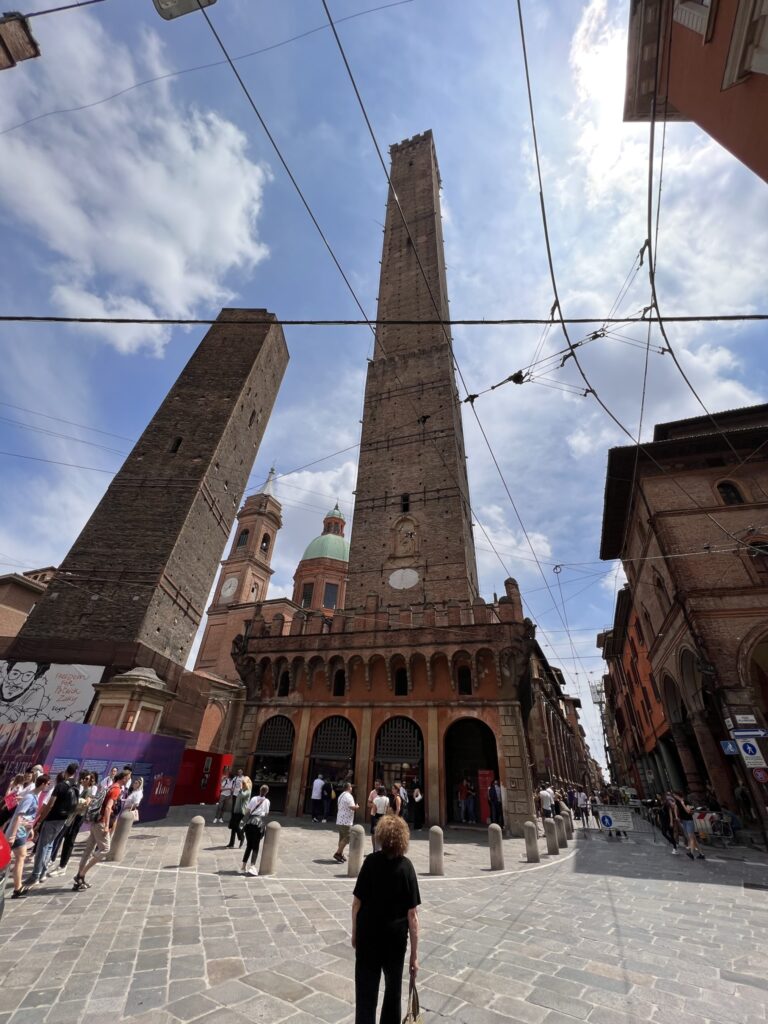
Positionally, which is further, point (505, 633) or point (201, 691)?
point (201, 691)

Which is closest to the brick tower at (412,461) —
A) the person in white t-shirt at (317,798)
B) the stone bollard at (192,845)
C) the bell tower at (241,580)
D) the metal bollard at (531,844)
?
the person in white t-shirt at (317,798)

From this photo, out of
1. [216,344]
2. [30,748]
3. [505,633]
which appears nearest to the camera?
[30,748]

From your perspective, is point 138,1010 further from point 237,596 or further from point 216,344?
point 237,596

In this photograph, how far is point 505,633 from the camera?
598 inches

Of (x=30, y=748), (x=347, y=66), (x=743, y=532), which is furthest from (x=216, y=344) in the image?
(x=743, y=532)

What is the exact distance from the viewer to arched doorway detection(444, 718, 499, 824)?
16.2 meters

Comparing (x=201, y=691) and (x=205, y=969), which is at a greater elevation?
(x=201, y=691)

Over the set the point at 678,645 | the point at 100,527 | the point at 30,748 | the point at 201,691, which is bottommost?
the point at 30,748

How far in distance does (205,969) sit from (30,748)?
9562 mm

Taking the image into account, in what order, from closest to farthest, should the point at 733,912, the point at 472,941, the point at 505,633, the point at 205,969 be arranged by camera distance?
the point at 205,969
the point at 472,941
the point at 733,912
the point at 505,633

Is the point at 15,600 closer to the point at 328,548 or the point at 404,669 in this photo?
the point at 404,669

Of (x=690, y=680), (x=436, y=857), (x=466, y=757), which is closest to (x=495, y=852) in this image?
(x=436, y=857)

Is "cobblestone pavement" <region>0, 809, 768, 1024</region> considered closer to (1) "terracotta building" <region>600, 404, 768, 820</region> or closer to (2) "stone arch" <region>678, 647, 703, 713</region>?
(1) "terracotta building" <region>600, 404, 768, 820</region>

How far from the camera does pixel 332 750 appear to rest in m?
16.1
